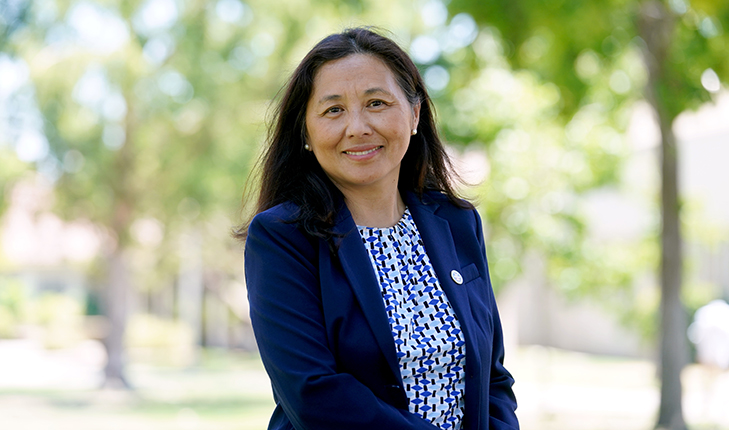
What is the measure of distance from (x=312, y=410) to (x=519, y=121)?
39.9ft

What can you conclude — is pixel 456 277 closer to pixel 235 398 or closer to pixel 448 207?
pixel 448 207

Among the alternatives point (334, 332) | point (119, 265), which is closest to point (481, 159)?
point (119, 265)

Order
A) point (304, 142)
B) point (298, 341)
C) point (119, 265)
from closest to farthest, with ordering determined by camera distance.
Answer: point (298, 341)
point (304, 142)
point (119, 265)

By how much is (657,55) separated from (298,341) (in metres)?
8.22

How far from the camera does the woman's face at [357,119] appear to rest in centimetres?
210

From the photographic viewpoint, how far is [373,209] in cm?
225

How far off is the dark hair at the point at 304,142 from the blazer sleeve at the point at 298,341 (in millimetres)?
84

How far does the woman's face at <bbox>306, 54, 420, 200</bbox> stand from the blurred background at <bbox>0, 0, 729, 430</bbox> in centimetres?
453

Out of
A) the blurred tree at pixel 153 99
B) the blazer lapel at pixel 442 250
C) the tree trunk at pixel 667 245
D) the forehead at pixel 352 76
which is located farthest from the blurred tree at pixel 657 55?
the blurred tree at pixel 153 99

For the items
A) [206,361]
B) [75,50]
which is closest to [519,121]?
[75,50]

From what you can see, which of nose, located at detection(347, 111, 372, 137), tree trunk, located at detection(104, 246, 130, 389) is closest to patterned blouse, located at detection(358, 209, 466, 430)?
nose, located at detection(347, 111, 372, 137)

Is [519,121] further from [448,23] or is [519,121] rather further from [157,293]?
[157,293]

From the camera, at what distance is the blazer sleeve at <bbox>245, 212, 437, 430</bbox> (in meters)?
1.85

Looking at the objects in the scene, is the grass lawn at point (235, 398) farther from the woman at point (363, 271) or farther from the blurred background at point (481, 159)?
the woman at point (363, 271)
